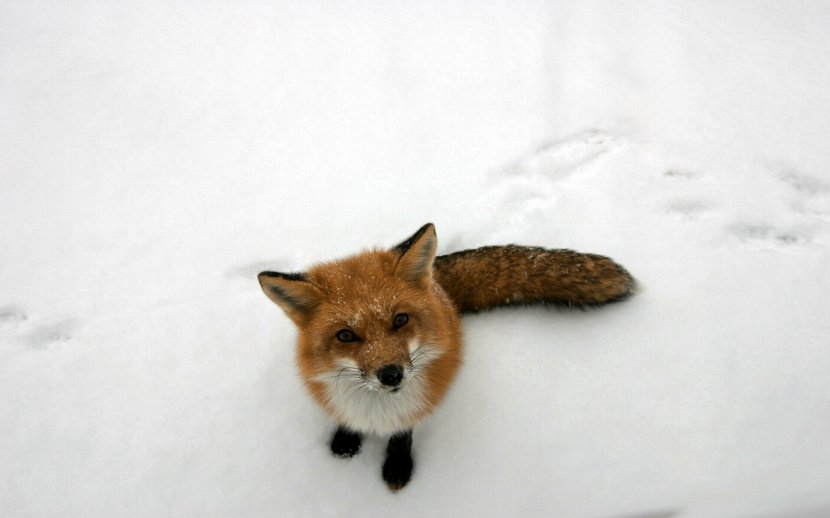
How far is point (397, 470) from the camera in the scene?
213 centimetres

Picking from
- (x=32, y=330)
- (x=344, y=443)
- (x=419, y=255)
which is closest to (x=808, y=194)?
(x=419, y=255)

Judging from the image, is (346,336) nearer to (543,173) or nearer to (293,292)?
(293,292)

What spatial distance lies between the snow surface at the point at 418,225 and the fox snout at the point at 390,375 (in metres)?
0.78

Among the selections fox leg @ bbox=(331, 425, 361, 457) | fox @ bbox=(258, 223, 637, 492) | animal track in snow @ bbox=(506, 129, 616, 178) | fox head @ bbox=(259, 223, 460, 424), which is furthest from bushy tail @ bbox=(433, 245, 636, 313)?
animal track in snow @ bbox=(506, 129, 616, 178)

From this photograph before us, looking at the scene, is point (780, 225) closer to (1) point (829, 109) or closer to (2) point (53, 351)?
(1) point (829, 109)

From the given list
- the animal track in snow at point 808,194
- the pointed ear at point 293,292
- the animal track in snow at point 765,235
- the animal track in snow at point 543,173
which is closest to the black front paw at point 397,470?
the pointed ear at point 293,292

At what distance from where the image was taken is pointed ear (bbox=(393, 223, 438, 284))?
184cm

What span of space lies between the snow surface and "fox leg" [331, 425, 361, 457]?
2.8 inches

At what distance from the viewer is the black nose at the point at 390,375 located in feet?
5.43

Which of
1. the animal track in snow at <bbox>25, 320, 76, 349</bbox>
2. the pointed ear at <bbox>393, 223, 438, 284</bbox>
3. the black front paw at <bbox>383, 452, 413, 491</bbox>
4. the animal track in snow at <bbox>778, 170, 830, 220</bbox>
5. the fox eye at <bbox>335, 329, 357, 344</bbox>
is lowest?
the black front paw at <bbox>383, 452, 413, 491</bbox>

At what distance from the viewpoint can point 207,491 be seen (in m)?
2.17

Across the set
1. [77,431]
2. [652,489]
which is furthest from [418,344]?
[77,431]

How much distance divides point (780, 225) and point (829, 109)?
1.24m

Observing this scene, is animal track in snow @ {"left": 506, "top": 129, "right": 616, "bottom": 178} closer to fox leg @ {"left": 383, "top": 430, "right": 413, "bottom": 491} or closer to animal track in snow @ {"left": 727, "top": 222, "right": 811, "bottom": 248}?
animal track in snow @ {"left": 727, "top": 222, "right": 811, "bottom": 248}
